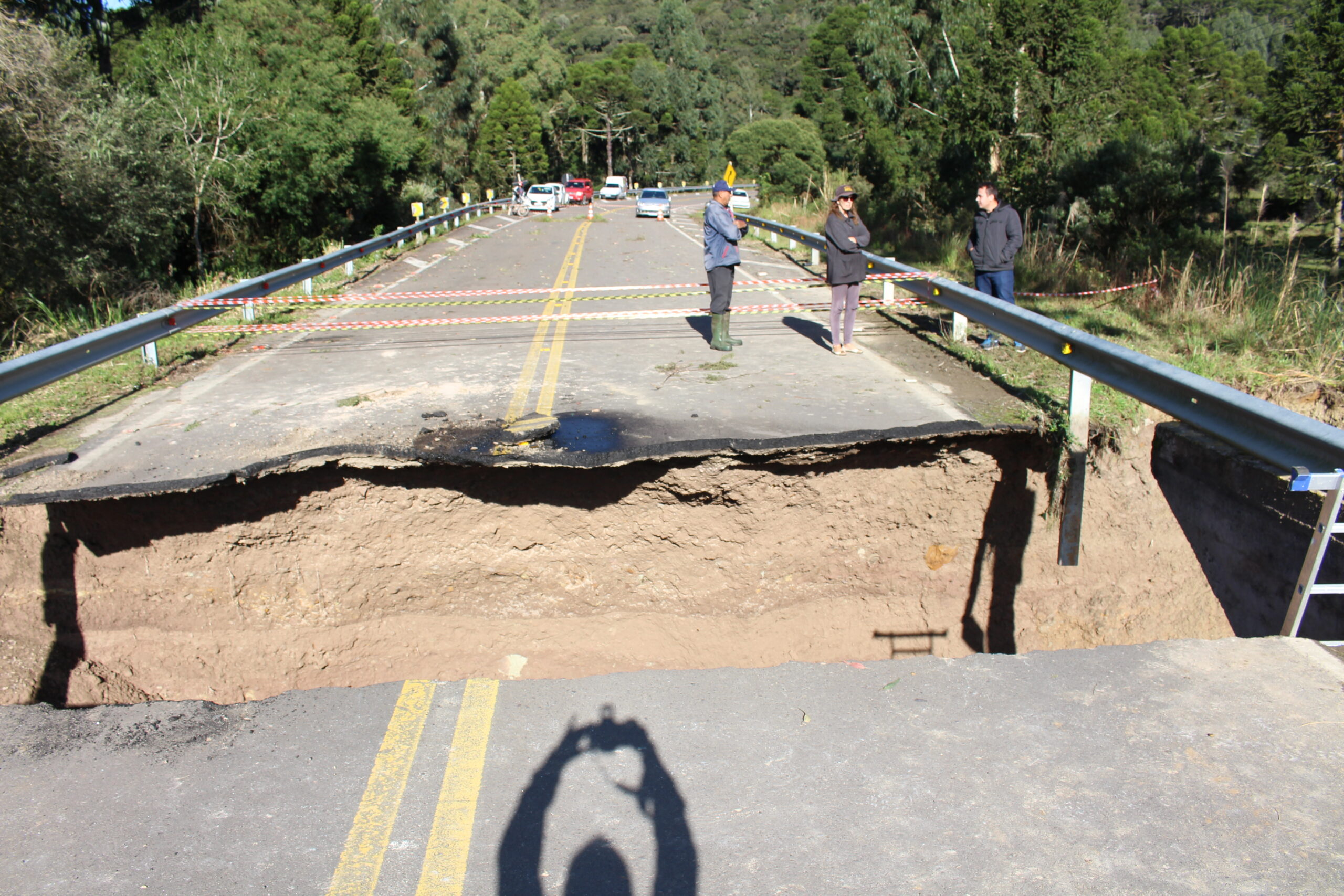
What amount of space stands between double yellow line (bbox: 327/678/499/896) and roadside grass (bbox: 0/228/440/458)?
4213mm

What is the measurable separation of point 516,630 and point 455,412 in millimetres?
2019

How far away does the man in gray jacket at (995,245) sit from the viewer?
29.8 feet

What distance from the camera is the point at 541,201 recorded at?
141 feet

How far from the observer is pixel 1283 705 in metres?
3.56

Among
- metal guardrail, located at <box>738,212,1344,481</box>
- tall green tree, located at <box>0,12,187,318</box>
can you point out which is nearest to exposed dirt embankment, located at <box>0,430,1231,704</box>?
metal guardrail, located at <box>738,212,1344,481</box>

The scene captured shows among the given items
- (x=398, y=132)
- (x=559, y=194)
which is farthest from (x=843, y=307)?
(x=559, y=194)

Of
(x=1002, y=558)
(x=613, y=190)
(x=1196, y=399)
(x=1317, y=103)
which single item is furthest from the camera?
(x=613, y=190)

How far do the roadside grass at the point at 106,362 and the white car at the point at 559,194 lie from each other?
30166 millimetres

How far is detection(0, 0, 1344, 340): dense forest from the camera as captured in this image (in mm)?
15008

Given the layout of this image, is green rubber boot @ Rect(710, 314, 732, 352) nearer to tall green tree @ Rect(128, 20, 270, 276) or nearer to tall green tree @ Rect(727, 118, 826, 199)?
tall green tree @ Rect(128, 20, 270, 276)

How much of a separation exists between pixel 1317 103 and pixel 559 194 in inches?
1362

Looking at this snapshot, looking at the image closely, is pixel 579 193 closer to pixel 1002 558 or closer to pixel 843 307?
pixel 843 307

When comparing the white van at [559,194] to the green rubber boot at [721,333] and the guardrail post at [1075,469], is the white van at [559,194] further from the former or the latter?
the guardrail post at [1075,469]

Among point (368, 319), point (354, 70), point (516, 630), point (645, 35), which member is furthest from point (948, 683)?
point (645, 35)
